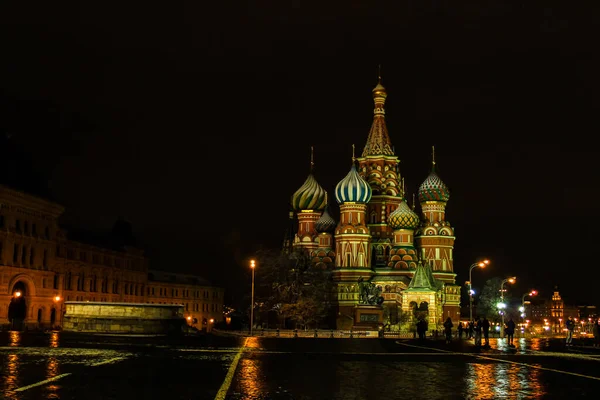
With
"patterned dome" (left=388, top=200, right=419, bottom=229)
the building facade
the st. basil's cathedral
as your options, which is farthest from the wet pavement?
"patterned dome" (left=388, top=200, right=419, bottom=229)

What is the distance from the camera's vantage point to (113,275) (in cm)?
9231

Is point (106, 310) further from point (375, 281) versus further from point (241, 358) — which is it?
point (375, 281)

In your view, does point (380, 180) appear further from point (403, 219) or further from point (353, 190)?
point (353, 190)

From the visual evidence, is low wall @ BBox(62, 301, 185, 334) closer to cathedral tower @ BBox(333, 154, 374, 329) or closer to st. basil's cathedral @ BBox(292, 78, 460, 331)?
st. basil's cathedral @ BBox(292, 78, 460, 331)

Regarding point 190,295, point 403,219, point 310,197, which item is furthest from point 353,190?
point 190,295

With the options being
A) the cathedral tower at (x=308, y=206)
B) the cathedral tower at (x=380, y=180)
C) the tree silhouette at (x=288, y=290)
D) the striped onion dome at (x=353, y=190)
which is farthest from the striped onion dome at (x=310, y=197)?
the tree silhouette at (x=288, y=290)

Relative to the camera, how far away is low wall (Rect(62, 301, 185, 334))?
39.0 meters

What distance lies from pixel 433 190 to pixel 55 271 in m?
49.2

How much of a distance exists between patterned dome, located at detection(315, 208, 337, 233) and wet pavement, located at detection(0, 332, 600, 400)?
7208 cm

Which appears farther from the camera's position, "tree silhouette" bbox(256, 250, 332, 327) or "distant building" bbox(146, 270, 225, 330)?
"distant building" bbox(146, 270, 225, 330)

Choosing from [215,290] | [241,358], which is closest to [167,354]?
[241,358]

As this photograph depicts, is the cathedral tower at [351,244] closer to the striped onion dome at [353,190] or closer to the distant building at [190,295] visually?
the striped onion dome at [353,190]

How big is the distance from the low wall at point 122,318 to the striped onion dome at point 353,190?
5444cm

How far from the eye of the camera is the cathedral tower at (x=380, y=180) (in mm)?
100000
